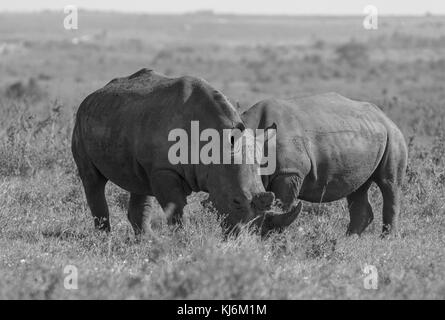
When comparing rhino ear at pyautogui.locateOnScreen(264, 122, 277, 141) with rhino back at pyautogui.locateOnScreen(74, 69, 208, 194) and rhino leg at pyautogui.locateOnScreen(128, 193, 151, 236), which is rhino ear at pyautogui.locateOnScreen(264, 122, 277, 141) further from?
rhino leg at pyautogui.locateOnScreen(128, 193, 151, 236)

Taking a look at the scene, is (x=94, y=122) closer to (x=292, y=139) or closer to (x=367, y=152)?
(x=292, y=139)

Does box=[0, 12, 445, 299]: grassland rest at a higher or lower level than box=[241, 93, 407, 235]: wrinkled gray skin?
lower

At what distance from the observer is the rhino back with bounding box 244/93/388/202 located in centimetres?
927

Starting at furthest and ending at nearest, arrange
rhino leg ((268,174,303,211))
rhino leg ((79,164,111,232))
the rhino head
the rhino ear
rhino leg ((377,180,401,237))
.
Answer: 1. rhino leg ((377,180,401,237))
2. rhino leg ((79,164,111,232))
3. rhino leg ((268,174,303,211))
4. the rhino ear
5. the rhino head

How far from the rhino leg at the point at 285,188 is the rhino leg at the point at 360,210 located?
58.0 inches

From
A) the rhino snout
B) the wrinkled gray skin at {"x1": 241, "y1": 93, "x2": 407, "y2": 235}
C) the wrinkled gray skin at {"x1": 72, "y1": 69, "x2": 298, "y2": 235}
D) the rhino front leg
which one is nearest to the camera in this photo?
the rhino snout

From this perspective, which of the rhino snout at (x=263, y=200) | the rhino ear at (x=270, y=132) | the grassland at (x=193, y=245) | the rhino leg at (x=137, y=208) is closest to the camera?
the grassland at (x=193, y=245)

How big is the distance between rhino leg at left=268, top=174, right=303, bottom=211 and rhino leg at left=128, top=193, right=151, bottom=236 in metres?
1.66

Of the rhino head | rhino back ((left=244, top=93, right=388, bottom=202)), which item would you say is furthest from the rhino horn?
rhino back ((left=244, top=93, right=388, bottom=202))

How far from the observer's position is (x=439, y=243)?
9.35 m

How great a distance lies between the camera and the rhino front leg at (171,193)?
8.93 m

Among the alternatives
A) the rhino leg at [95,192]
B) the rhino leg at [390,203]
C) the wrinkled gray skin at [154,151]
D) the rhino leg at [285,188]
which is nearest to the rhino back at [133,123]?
the wrinkled gray skin at [154,151]

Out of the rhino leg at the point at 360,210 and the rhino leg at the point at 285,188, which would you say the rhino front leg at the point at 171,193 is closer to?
the rhino leg at the point at 285,188
